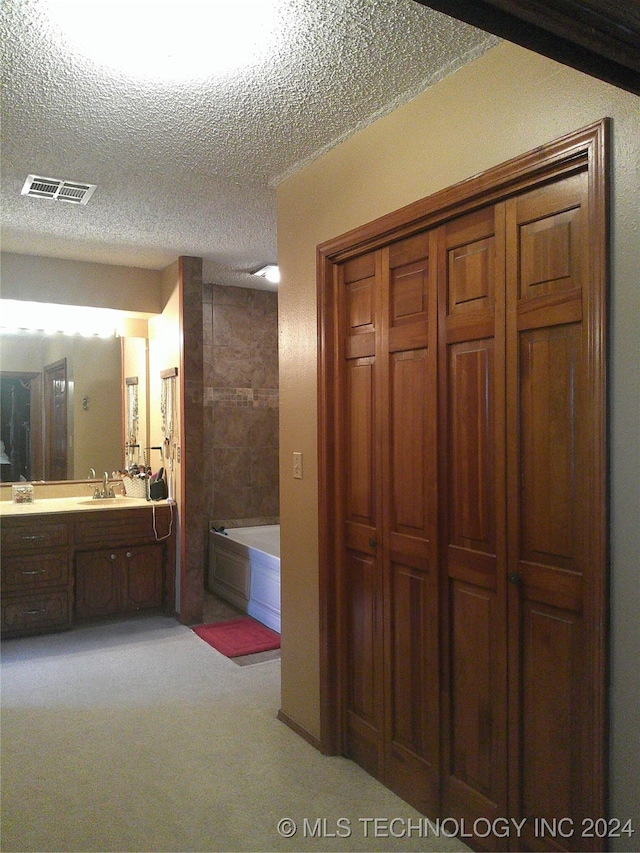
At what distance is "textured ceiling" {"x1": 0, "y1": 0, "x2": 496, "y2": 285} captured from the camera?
1866 millimetres

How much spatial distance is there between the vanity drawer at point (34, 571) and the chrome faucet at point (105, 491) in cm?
66

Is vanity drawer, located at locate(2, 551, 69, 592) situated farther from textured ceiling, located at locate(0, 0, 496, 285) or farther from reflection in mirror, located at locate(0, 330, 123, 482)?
textured ceiling, located at locate(0, 0, 496, 285)

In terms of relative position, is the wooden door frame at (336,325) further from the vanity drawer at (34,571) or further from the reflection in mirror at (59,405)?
the reflection in mirror at (59,405)

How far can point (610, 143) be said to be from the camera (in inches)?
63.4

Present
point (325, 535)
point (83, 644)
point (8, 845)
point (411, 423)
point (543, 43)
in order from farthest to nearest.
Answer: point (83, 644) → point (325, 535) → point (411, 423) → point (8, 845) → point (543, 43)

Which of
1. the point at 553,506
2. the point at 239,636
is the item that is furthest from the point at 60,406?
the point at 553,506

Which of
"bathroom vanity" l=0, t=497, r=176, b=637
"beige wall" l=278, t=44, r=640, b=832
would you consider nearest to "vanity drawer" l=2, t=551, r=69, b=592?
"bathroom vanity" l=0, t=497, r=176, b=637

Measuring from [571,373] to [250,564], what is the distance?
336 centimetres

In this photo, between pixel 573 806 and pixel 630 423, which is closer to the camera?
pixel 630 423

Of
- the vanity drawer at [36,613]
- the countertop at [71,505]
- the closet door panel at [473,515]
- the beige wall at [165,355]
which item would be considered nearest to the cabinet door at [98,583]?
the vanity drawer at [36,613]

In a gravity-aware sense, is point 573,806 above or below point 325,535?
below

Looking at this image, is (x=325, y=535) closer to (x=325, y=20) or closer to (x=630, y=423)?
(x=630, y=423)

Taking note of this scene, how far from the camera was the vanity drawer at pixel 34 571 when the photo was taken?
4.03 meters

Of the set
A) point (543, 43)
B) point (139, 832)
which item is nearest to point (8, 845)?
point (139, 832)
